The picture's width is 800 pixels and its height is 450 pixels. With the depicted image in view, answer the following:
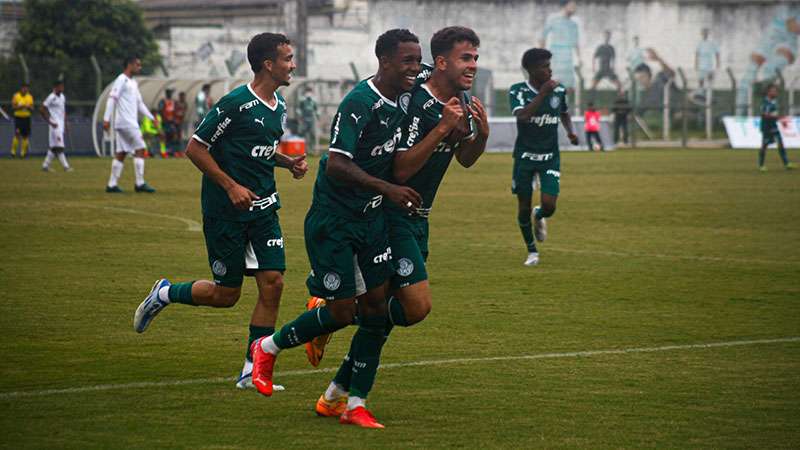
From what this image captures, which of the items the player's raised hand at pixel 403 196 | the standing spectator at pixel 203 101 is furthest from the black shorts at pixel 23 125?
the player's raised hand at pixel 403 196

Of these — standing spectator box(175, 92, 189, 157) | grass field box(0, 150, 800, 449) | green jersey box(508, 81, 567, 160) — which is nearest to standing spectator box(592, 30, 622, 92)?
standing spectator box(175, 92, 189, 157)

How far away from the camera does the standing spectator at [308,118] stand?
1828 inches

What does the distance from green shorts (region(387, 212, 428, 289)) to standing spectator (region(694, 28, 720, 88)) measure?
67998 millimetres

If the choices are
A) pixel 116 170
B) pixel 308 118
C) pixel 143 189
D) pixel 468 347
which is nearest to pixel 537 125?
pixel 468 347

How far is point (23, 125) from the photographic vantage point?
1556 inches

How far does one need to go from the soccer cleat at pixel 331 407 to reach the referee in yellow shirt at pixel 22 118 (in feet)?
106

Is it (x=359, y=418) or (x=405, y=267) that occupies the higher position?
(x=405, y=267)

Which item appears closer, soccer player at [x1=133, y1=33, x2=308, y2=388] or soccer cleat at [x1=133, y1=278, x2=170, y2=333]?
soccer player at [x1=133, y1=33, x2=308, y2=388]

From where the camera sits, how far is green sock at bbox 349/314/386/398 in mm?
7426

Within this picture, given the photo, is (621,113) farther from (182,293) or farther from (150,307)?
(182,293)

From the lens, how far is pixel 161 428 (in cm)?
718

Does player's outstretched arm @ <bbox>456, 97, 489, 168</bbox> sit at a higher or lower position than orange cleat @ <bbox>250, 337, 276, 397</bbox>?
higher

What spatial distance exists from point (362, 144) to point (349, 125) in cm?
22

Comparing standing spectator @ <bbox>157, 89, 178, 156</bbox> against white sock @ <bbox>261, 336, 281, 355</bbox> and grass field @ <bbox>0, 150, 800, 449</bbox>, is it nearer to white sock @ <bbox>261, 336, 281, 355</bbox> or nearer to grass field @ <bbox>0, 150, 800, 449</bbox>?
grass field @ <bbox>0, 150, 800, 449</bbox>
